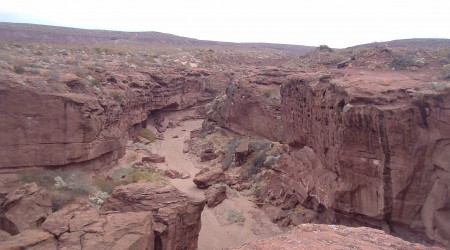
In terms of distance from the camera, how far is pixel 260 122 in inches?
893

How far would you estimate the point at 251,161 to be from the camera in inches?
765

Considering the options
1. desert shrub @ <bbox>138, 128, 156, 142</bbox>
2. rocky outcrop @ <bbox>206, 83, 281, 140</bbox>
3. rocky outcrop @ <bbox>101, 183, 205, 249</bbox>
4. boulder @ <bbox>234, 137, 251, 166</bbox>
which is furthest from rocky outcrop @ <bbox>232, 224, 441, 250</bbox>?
desert shrub @ <bbox>138, 128, 156, 142</bbox>

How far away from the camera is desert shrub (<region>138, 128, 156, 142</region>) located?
2645cm

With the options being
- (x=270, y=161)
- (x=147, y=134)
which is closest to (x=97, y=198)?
(x=270, y=161)

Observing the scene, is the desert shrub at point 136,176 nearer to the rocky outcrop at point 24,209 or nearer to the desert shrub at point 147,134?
the rocky outcrop at point 24,209

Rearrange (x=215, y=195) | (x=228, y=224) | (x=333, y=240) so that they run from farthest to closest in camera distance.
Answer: (x=215, y=195)
(x=228, y=224)
(x=333, y=240)

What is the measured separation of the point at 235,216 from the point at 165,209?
5953mm

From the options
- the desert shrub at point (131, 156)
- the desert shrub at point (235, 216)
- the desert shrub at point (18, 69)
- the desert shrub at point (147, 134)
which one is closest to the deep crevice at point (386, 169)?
the desert shrub at point (235, 216)

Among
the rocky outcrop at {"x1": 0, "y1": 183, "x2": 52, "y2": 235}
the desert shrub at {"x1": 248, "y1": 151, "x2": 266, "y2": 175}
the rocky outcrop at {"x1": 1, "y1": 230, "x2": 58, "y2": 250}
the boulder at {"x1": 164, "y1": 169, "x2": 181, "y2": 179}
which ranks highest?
the rocky outcrop at {"x1": 1, "y1": 230, "x2": 58, "y2": 250}

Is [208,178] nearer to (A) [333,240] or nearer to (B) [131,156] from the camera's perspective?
(B) [131,156]

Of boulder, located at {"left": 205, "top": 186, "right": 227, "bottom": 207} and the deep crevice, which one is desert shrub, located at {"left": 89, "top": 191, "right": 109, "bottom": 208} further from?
the deep crevice

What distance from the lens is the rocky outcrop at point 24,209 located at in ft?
30.0

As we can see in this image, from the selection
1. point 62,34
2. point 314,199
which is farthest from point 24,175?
point 62,34

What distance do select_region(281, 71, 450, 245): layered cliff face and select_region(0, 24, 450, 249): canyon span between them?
0.03 m
